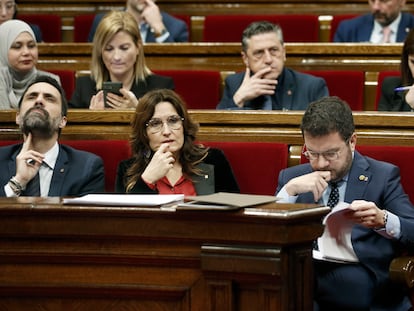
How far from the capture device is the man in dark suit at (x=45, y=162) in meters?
1.72

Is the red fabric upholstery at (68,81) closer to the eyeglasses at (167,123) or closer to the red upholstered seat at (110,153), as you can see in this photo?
the red upholstered seat at (110,153)

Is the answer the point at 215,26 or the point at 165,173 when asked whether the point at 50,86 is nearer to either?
the point at 165,173

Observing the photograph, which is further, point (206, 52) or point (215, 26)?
point (215, 26)

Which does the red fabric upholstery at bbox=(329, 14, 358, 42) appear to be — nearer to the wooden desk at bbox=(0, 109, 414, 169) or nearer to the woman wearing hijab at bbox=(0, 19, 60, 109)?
the woman wearing hijab at bbox=(0, 19, 60, 109)

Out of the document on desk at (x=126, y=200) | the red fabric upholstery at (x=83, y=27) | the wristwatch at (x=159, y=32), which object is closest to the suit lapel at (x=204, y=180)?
the document on desk at (x=126, y=200)

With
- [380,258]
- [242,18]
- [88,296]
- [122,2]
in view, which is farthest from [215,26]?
[88,296]

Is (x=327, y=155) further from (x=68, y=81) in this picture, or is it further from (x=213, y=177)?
(x=68, y=81)

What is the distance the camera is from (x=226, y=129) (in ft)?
5.90

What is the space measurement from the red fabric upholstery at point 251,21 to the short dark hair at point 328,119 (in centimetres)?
122

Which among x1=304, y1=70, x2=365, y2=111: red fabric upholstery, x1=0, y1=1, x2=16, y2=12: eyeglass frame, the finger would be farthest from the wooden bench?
the finger

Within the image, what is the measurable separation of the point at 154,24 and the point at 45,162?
37.9 inches

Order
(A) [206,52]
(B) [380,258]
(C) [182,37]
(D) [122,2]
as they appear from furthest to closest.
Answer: (D) [122,2], (C) [182,37], (A) [206,52], (B) [380,258]

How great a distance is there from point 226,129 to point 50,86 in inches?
13.6

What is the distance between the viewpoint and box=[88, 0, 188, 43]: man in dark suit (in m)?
2.64
